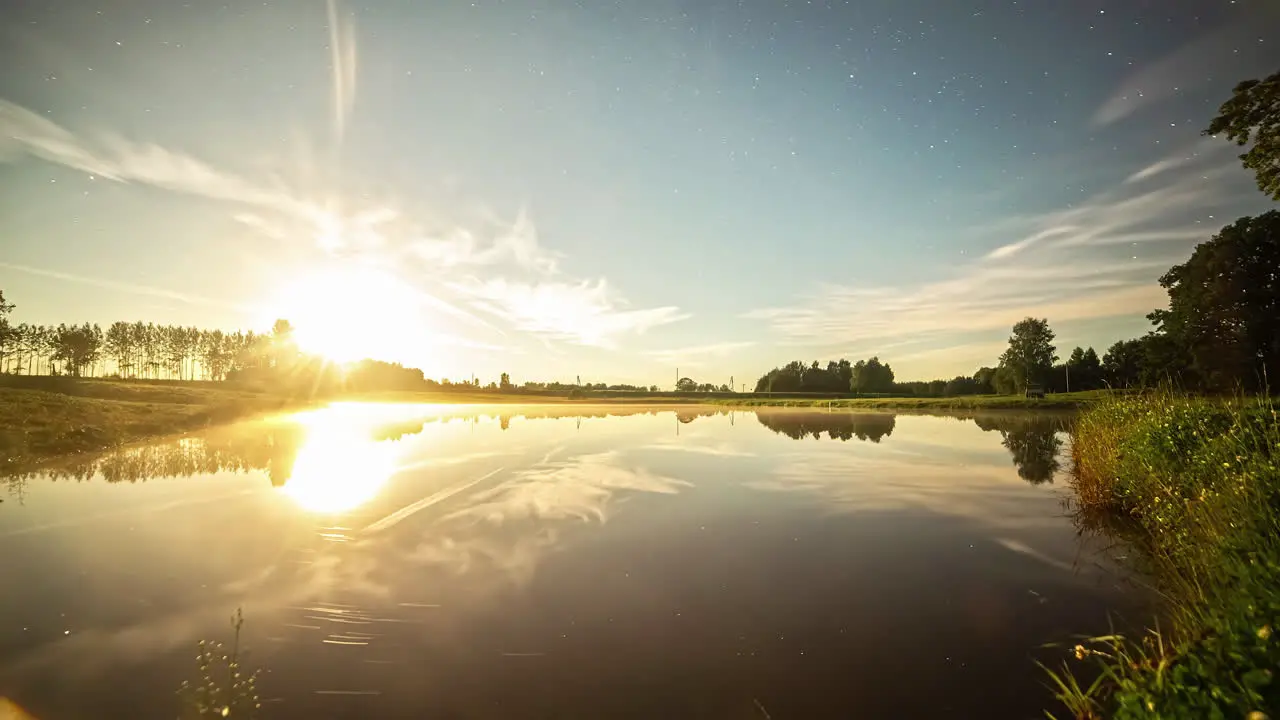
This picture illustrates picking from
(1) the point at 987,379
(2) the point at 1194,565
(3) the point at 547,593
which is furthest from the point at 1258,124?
(1) the point at 987,379

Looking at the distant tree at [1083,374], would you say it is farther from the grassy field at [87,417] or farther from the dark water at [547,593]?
the grassy field at [87,417]

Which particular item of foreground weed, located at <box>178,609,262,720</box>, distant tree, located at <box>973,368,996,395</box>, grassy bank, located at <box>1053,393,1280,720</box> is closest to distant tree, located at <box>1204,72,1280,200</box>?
grassy bank, located at <box>1053,393,1280,720</box>

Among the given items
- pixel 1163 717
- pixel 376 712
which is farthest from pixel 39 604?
pixel 1163 717

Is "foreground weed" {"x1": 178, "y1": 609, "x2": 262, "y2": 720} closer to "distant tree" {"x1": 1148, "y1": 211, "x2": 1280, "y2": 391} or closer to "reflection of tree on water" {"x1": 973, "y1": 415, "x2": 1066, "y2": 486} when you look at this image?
"reflection of tree on water" {"x1": 973, "y1": 415, "x2": 1066, "y2": 486}

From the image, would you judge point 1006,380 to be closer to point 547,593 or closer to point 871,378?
point 871,378

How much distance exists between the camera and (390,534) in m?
13.7

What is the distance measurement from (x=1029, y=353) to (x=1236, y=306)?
70.1 m

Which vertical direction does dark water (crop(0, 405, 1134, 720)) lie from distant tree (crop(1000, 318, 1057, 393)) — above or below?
below

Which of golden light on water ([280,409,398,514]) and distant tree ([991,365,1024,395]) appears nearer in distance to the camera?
golden light on water ([280,409,398,514])

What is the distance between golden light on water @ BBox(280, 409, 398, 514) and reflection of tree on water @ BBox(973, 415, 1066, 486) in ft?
Answer: 86.9

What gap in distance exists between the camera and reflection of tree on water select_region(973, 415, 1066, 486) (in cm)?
2409

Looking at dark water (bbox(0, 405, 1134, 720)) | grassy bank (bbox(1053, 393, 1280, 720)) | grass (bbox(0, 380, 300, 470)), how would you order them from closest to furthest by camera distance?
grassy bank (bbox(1053, 393, 1280, 720)) < dark water (bbox(0, 405, 1134, 720)) < grass (bbox(0, 380, 300, 470))

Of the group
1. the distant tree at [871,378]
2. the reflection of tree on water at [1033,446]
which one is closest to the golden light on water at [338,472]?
the reflection of tree on water at [1033,446]

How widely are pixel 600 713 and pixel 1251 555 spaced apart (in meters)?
7.49
